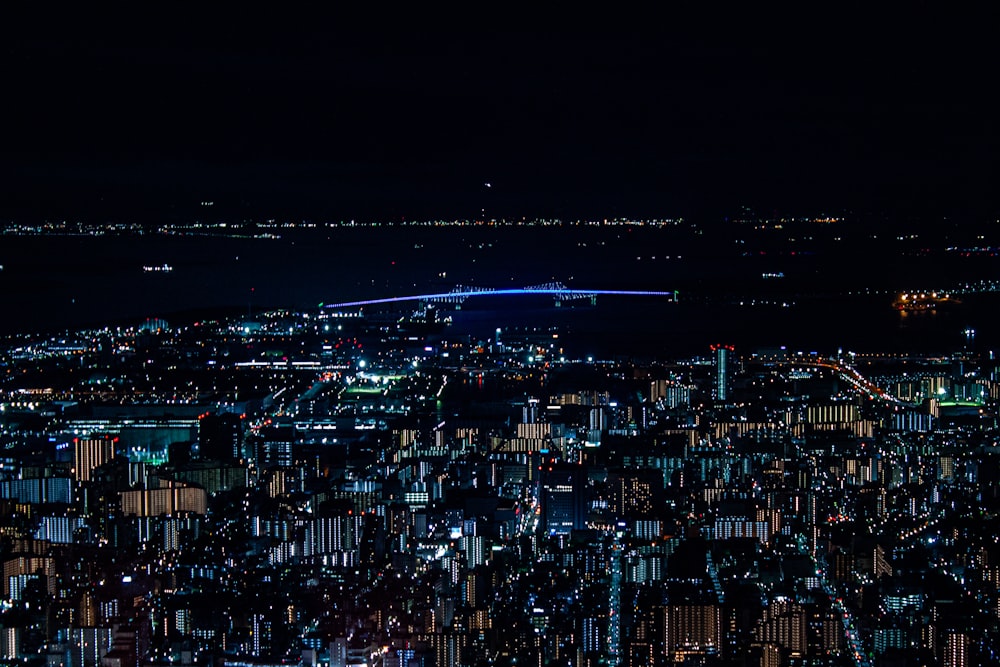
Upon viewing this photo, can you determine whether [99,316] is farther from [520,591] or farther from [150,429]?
[520,591]

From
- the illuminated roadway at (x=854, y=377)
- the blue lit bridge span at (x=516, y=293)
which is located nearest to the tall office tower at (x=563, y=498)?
the illuminated roadway at (x=854, y=377)

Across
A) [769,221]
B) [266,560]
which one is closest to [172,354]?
[266,560]

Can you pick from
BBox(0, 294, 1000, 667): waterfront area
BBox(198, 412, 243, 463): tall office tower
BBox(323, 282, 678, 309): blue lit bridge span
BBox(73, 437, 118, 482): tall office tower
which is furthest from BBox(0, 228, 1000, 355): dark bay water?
BBox(73, 437, 118, 482): tall office tower

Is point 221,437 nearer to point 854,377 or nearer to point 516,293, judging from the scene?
point 854,377

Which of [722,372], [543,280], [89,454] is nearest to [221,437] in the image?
[89,454]

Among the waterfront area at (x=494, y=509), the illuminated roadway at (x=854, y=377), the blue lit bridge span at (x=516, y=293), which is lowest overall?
the waterfront area at (x=494, y=509)

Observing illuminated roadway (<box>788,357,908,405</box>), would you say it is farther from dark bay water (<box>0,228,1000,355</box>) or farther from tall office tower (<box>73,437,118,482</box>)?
tall office tower (<box>73,437,118,482</box>)

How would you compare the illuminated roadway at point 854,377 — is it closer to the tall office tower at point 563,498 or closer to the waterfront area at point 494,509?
the waterfront area at point 494,509
